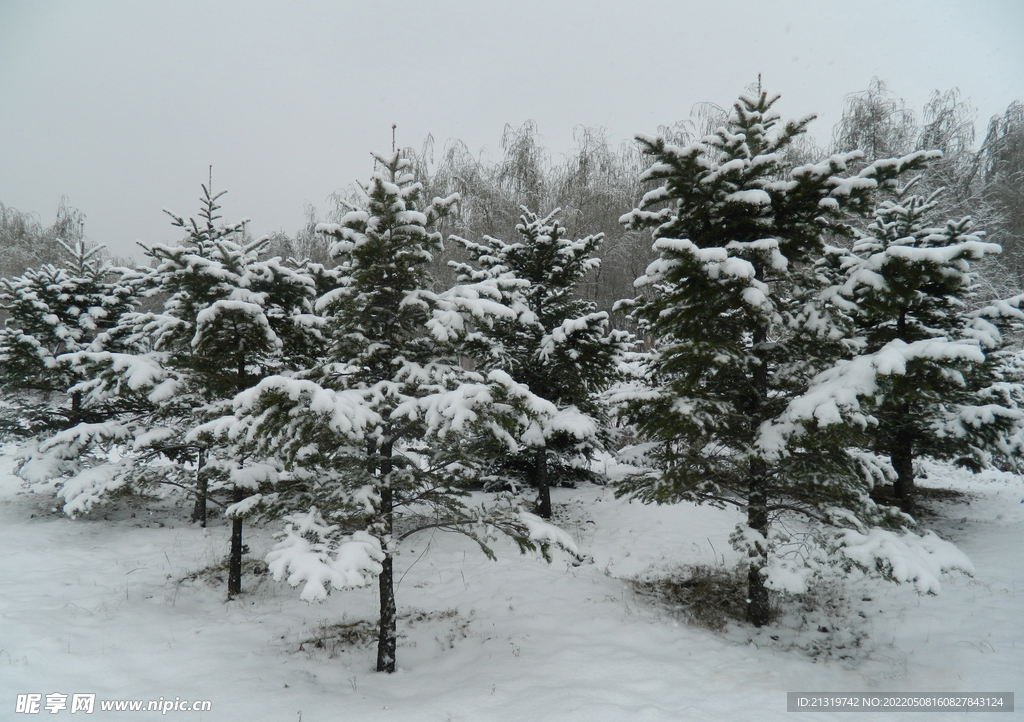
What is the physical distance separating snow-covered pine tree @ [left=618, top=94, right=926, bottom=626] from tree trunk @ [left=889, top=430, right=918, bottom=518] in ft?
17.3

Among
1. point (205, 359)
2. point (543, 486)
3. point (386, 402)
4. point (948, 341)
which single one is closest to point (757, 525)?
point (948, 341)

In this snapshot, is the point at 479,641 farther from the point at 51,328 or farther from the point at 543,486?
the point at 51,328

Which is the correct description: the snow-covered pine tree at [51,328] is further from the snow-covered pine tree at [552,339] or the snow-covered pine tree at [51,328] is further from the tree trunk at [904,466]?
the tree trunk at [904,466]

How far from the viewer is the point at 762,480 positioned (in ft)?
23.1

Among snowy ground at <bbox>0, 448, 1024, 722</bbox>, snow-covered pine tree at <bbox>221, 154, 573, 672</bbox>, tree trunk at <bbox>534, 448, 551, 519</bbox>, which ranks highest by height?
snow-covered pine tree at <bbox>221, 154, 573, 672</bbox>

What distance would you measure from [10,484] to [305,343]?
577 inches

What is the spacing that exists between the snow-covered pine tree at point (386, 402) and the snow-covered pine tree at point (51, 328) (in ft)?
30.2

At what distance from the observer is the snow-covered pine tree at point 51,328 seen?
11555mm

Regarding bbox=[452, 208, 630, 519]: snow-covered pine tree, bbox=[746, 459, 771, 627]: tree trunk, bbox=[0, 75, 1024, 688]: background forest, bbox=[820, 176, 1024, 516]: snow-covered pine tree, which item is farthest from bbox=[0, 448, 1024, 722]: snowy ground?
bbox=[452, 208, 630, 519]: snow-covered pine tree

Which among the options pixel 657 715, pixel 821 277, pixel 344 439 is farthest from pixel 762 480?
pixel 344 439

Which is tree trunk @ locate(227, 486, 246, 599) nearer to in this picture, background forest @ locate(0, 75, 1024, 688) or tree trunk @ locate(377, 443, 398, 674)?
background forest @ locate(0, 75, 1024, 688)

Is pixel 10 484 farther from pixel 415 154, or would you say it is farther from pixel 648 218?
pixel 648 218

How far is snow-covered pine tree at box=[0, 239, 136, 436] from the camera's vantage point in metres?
11.6

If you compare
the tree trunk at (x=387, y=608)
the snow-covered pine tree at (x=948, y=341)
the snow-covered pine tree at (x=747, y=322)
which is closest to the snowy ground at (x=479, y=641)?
the tree trunk at (x=387, y=608)
